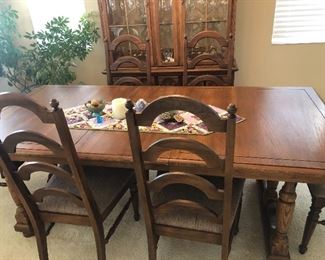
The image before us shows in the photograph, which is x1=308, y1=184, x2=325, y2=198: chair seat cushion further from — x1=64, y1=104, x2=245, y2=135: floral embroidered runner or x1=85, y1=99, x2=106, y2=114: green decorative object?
x1=85, y1=99, x2=106, y2=114: green decorative object

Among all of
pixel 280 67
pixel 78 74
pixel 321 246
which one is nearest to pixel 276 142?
pixel 321 246

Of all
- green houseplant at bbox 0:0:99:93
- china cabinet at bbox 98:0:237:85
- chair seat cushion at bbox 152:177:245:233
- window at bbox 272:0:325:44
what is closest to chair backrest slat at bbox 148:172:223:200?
chair seat cushion at bbox 152:177:245:233

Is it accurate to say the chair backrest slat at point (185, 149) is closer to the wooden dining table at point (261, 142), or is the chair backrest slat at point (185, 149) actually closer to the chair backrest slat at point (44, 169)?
the wooden dining table at point (261, 142)

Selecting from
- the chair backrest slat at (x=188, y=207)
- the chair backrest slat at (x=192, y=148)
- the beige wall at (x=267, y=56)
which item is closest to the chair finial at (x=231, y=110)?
the chair backrest slat at (x=192, y=148)

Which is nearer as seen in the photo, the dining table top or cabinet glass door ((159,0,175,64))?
the dining table top

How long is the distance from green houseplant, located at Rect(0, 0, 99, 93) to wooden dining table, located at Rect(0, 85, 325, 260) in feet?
3.58

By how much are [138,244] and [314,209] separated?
0.99 meters

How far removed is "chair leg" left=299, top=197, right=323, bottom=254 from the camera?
4.44 feet

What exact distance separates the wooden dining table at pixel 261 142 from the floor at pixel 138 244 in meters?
0.08

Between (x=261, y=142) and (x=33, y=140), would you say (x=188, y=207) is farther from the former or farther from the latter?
(x=33, y=140)

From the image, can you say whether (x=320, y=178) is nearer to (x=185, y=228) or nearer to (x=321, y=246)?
(x=185, y=228)

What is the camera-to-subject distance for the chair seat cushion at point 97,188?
1332 mm

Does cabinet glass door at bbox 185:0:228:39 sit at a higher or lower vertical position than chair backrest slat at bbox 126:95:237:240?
higher

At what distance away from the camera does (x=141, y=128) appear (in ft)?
4.57
